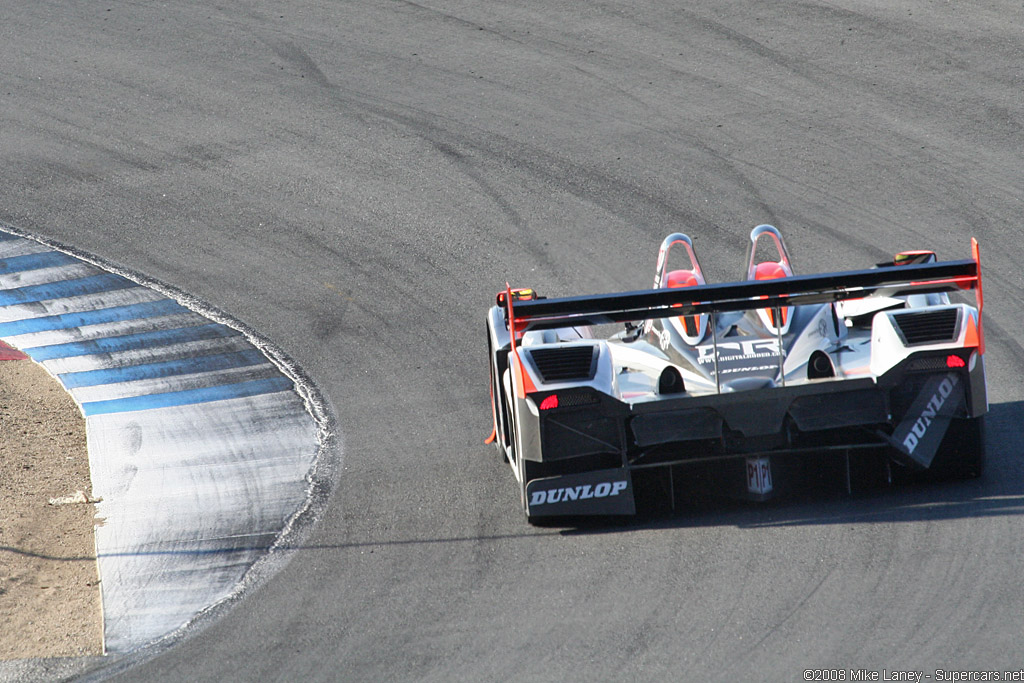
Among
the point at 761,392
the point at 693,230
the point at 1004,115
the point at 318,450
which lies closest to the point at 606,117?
the point at 693,230

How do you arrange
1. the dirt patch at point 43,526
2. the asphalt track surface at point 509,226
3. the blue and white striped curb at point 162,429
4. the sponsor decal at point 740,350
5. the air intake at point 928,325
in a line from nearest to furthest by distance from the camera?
1. the asphalt track surface at point 509,226
2. the dirt patch at point 43,526
3. the air intake at point 928,325
4. the blue and white striped curb at point 162,429
5. the sponsor decal at point 740,350

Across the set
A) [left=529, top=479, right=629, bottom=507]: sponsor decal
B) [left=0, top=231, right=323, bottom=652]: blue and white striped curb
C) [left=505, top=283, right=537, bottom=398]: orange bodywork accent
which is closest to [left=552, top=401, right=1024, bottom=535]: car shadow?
[left=529, top=479, right=629, bottom=507]: sponsor decal

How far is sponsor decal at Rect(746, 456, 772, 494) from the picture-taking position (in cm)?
771

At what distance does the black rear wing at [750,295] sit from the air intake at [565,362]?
187 millimetres

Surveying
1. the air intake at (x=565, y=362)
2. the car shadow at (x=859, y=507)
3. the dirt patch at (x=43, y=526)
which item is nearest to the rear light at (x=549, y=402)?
the air intake at (x=565, y=362)

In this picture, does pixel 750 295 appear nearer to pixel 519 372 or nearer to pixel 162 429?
pixel 519 372

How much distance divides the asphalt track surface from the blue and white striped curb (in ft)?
1.12

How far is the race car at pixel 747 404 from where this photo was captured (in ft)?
24.4

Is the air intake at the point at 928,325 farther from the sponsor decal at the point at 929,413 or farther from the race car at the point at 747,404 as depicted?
the sponsor decal at the point at 929,413

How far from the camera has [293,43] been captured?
55.9 feet

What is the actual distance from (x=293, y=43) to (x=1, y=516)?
9.96 m

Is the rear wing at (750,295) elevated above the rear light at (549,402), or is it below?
above

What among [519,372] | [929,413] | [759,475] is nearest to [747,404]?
[759,475]

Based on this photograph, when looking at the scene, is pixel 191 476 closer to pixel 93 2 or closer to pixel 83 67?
pixel 83 67
